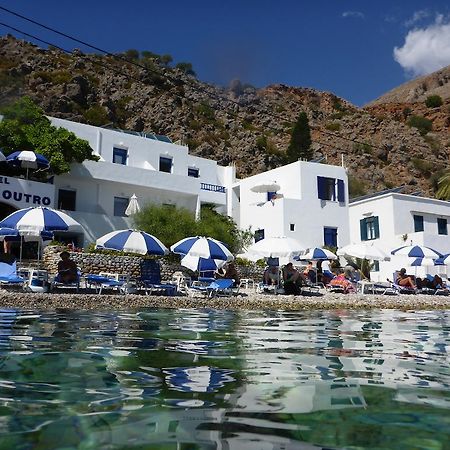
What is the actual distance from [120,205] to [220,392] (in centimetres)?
2495

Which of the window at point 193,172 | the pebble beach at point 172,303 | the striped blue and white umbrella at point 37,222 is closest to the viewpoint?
the pebble beach at point 172,303

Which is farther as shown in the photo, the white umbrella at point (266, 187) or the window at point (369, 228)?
the window at point (369, 228)

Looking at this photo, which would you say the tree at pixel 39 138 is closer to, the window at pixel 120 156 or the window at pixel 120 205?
the window at pixel 120 205

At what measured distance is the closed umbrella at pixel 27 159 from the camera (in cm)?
2194

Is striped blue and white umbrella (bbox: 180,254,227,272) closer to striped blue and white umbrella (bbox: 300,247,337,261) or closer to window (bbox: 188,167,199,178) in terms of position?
striped blue and white umbrella (bbox: 300,247,337,261)

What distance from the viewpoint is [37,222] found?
43.9 ft

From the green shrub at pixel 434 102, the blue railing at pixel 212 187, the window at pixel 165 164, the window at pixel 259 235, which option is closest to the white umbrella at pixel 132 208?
the window at pixel 165 164

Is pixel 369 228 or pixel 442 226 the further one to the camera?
pixel 442 226

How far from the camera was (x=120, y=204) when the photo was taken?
2742 centimetres

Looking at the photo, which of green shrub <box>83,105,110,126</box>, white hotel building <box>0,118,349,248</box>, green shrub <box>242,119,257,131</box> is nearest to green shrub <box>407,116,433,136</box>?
green shrub <box>242,119,257,131</box>

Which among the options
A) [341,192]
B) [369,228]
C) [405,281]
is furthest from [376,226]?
[405,281]

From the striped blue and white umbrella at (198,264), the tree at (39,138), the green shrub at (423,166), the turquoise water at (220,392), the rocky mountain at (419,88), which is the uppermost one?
the rocky mountain at (419,88)

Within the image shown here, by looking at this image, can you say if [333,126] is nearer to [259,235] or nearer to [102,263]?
[259,235]

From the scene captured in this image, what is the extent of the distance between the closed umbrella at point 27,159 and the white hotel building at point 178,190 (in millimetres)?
863
